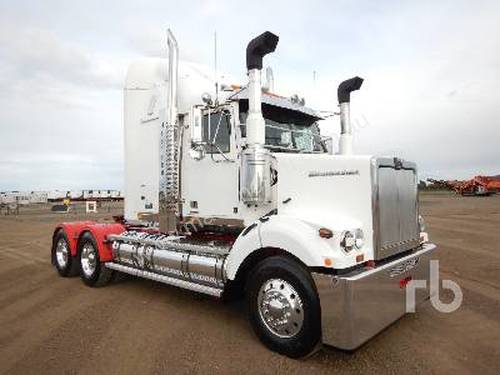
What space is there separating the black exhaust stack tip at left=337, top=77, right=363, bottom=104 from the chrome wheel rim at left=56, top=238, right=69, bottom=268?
20.9ft

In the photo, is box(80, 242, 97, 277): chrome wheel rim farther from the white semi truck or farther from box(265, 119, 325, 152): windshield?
box(265, 119, 325, 152): windshield

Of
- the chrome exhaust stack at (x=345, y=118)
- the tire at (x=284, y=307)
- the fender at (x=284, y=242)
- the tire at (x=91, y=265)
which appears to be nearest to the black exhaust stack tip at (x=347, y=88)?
the chrome exhaust stack at (x=345, y=118)

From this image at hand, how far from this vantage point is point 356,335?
4.46 metres

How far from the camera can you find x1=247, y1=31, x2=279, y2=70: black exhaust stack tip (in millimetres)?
5418

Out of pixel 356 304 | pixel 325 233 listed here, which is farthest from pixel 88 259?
pixel 356 304

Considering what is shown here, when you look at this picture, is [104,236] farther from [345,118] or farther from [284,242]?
[345,118]

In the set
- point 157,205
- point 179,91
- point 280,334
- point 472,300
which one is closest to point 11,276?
point 157,205

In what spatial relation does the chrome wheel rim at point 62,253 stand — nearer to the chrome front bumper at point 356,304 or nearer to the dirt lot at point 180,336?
the dirt lot at point 180,336

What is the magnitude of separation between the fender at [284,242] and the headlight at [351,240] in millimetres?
136

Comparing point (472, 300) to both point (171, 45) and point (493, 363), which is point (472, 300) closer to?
point (493, 363)

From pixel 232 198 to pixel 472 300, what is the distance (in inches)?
163

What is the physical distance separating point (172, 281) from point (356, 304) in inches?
128

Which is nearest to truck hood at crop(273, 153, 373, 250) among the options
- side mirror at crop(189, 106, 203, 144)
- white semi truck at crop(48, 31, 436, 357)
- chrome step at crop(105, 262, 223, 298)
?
white semi truck at crop(48, 31, 436, 357)

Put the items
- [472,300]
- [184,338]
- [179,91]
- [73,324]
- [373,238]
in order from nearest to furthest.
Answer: [373,238] → [184,338] → [73,324] → [472,300] → [179,91]
